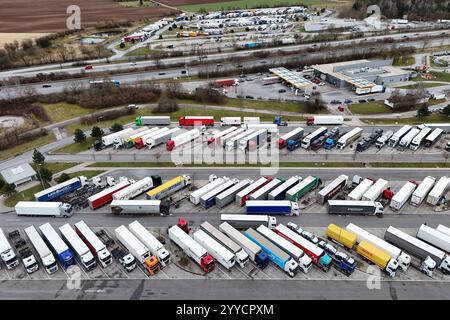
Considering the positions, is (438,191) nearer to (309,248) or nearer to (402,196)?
(402,196)

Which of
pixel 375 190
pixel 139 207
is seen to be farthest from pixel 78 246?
pixel 375 190

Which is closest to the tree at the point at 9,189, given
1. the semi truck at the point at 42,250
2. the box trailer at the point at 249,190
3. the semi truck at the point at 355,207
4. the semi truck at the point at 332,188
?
the semi truck at the point at 42,250

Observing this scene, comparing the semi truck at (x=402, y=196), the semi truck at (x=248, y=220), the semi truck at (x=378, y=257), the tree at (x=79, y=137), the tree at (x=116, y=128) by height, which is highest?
the tree at (x=116, y=128)

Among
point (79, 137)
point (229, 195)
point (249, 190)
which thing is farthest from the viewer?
point (79, 137)

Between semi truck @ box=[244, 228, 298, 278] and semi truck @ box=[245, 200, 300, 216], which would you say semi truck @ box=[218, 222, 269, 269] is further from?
semi truck @ box=[245, 200, 300, 216]

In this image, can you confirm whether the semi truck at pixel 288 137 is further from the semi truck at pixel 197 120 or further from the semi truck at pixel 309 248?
the semi truck at pixel 309 248

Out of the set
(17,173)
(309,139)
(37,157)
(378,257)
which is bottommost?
(378,257)

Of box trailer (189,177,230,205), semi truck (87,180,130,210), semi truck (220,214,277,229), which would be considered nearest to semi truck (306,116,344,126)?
box trailer (189,177,230,205)
